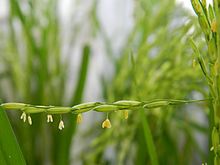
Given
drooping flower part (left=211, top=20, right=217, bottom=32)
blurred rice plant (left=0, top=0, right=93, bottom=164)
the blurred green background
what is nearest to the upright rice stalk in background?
drooping flower part (left=211, top=20, right=217, bottom=32)

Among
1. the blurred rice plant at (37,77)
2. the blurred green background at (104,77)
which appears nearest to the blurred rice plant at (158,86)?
the blurred green background at (104,77)

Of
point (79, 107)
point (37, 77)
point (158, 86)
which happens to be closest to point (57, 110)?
point (79, 107)

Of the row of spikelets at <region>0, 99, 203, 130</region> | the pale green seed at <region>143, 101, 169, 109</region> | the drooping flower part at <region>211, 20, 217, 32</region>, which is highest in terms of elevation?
the drooping flower part at <region>211, 20, 217, 32</region>

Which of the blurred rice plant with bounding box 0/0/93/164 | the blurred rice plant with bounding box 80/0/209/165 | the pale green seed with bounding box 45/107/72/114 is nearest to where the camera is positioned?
the pale green seed with bounding box 45/107/72/114

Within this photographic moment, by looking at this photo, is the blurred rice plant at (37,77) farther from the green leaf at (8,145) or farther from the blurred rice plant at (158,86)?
the green leaf at (8,145)

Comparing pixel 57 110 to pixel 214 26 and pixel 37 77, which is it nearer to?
pixel 214 26

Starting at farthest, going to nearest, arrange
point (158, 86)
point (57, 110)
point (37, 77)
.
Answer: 1. point (37, 77)
2. point (158, 86)
3. point (57, 110)

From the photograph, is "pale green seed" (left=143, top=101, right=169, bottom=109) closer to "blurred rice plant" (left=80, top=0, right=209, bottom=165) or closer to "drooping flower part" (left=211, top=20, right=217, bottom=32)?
"drooping flower part" (left=211, top=20, right=217, bottom=32)

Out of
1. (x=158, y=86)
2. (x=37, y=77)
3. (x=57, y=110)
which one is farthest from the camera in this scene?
(x=37, y=77)

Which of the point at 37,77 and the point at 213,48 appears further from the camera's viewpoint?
the point at 37,77
